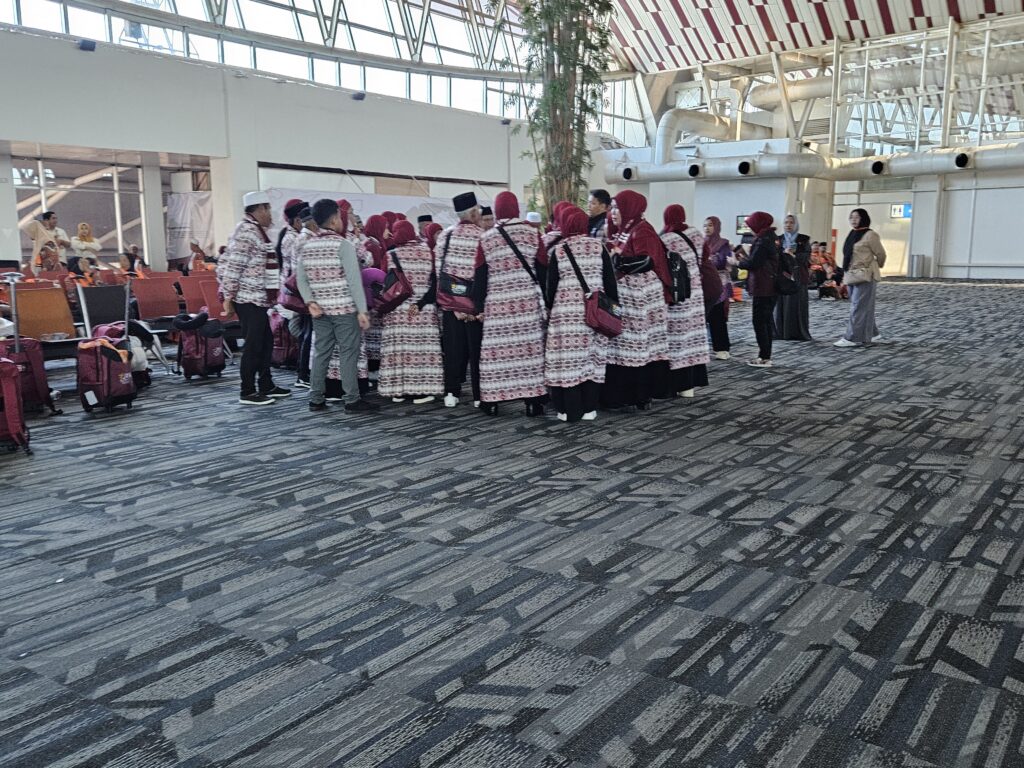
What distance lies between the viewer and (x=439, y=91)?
765 inches

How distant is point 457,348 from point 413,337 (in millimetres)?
381

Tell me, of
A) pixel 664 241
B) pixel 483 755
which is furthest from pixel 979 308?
pixel 483 755

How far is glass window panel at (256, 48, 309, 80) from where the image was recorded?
15.8 m

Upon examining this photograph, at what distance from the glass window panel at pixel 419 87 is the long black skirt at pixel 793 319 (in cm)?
1146

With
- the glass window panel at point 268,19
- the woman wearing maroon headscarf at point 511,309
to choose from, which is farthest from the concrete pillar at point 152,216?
the woman wearing maroon headscarf at point 511,309

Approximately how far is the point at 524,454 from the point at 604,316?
44.8 inches

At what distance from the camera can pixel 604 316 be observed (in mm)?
5402

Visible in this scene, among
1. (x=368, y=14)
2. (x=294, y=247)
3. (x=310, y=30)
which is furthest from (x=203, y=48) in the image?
(x=294, y=247)

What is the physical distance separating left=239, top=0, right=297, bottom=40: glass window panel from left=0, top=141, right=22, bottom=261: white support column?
17.6 feet

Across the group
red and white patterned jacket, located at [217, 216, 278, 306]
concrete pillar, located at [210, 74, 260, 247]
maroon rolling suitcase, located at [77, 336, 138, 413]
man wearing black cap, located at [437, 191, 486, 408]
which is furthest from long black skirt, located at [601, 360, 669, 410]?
concrete pillar, located at [210, 74, 260, 247]

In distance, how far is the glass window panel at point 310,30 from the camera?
16.8 metres

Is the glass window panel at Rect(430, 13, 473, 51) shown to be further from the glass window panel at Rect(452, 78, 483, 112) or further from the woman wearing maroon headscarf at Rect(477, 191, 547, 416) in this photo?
the woman wearing maroon headscarf at Rect(477, 191, 547, 416)

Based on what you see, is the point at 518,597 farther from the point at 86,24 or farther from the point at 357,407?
the point at 86,24

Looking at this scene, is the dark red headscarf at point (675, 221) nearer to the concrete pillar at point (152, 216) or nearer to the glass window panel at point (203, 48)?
the glass window panel at point (203, 48)
